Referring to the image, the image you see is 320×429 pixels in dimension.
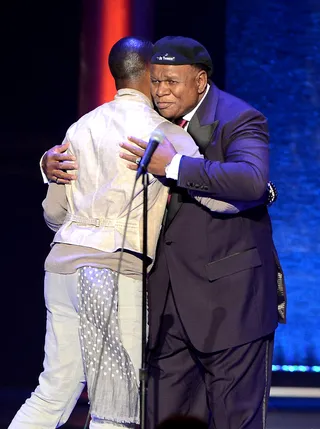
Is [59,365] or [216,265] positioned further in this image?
[216,265]

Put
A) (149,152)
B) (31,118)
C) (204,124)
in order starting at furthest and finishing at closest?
1. (31,118)
2. (204,124)
3. (149,152)

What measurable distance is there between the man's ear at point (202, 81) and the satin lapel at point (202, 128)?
0.13 ft

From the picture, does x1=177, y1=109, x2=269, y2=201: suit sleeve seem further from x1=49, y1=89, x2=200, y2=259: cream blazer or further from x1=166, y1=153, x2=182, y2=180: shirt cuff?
x1=49, y1=89, x2=200, y2=259: cream blazer

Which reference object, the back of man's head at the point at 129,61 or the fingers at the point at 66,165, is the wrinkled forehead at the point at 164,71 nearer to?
the back of man's head at the point at 129,61

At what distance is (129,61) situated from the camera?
328cm

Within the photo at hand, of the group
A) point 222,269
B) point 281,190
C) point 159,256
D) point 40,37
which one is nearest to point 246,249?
point 222,269

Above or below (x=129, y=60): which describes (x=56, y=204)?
below

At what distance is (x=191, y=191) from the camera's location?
10.4 feet

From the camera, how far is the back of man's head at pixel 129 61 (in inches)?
129

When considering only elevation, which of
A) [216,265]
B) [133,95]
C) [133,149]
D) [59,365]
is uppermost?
[133,95]

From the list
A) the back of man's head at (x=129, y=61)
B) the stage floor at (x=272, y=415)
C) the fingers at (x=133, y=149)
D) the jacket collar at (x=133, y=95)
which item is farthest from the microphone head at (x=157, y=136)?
the stage floor at (x=272, y=415)

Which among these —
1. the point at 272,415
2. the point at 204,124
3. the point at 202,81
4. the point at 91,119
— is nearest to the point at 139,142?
the point at 91,119

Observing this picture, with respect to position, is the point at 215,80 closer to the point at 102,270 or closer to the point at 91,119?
the point at 91,119

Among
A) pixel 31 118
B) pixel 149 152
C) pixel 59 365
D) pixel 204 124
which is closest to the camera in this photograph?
pixel 149 152
